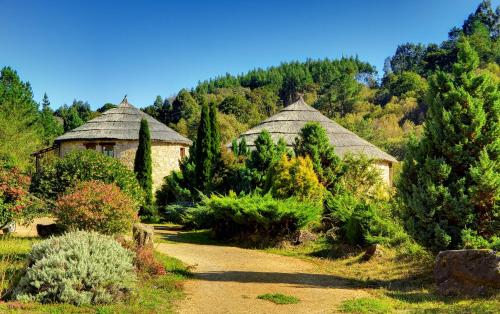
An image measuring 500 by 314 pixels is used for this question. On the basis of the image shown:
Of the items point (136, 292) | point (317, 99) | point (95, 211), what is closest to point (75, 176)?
point (95, 211)

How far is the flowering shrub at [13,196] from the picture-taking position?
11.8m

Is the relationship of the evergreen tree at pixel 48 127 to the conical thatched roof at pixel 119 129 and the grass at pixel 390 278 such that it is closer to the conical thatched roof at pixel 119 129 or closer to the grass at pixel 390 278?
the conical thatched roof at pixel 119 129

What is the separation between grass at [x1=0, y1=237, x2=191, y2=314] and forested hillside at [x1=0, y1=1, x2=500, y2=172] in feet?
41.6

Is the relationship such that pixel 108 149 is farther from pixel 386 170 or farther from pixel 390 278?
pixel 390 278

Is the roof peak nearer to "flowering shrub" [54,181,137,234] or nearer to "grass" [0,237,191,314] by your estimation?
"grass" [0,237,191,314]

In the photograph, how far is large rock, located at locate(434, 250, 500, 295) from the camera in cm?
802

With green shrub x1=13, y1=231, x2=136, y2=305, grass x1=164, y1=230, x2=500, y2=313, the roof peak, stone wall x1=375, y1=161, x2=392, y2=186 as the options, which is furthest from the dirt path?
the roof peak

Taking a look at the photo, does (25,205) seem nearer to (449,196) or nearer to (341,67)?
(449,196)

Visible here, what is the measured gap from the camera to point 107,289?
739 cm

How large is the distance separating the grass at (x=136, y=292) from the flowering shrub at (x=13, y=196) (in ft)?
2.34

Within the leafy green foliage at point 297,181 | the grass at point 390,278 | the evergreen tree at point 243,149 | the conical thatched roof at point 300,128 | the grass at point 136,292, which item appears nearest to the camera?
the grass at point 136,292

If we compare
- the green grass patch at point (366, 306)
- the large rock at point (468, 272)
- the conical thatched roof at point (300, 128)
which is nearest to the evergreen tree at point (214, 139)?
the conical thatched roof at point (300, 128)

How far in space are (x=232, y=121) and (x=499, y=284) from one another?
149 feet

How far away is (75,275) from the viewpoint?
723cm
